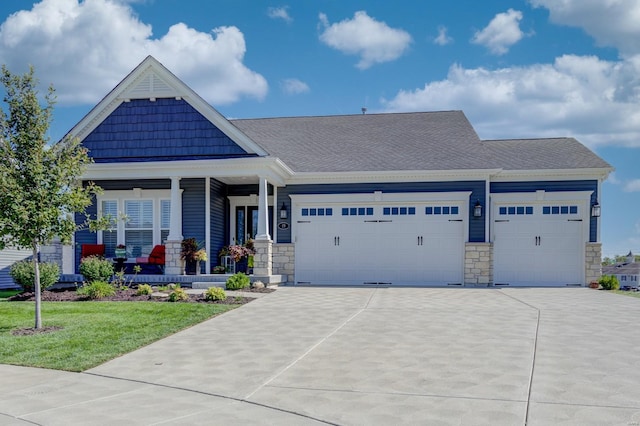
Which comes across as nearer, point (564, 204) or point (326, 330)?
point (326, 330)

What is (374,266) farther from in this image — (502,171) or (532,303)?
(532,303)

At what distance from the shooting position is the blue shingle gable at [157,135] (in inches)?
671

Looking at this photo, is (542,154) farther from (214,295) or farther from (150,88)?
(150,88)

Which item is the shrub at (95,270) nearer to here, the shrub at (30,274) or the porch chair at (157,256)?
the shrub at (30,274)

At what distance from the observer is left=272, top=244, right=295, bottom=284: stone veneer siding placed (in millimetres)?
18062

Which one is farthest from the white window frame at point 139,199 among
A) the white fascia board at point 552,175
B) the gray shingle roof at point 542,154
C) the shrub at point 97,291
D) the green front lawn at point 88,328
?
the gray shingle roof at point 542,154

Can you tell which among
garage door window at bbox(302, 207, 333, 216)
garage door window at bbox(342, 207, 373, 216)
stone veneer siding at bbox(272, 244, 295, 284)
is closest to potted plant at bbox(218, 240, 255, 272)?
stone veneer siding at bbox(272, 244, 295, 284)

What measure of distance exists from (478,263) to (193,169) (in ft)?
30.5

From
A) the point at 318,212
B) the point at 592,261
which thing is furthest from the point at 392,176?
the point at 592,261

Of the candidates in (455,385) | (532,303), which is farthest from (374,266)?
(455,385)

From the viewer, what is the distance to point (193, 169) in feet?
54.9

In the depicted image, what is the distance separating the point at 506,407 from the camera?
5.32 meters

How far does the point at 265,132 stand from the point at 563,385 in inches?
668

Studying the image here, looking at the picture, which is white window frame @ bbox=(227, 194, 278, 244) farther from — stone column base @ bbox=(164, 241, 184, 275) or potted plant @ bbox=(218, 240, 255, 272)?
stone column base @ bbox=(164, 241, 184, 275)
